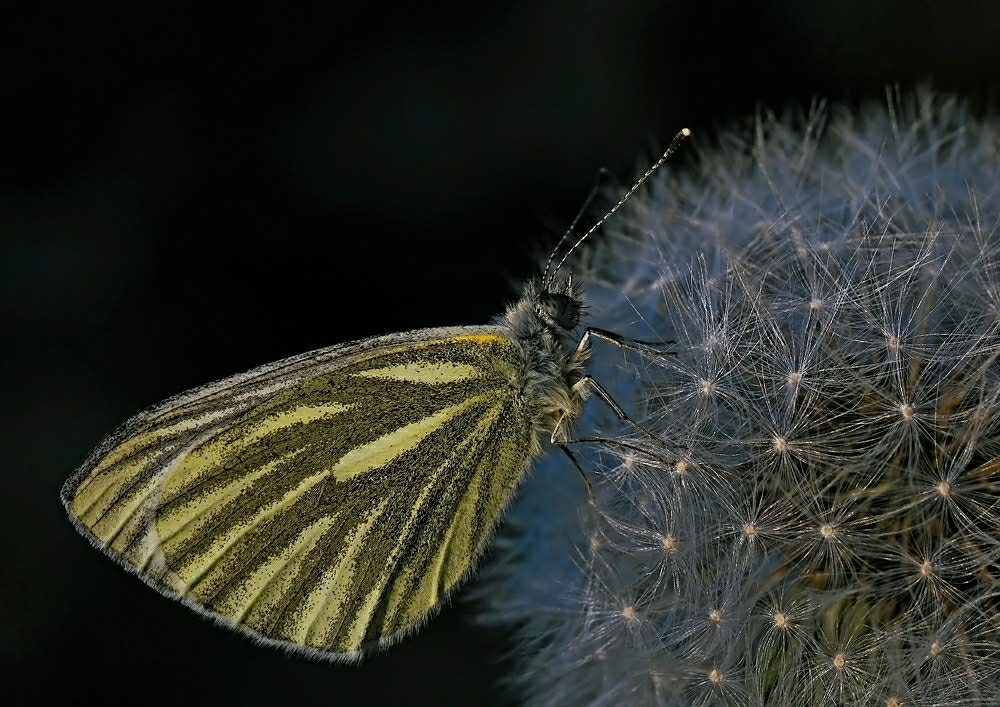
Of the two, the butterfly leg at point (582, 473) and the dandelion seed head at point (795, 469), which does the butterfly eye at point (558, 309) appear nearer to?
the dandelion seed head at point (795, 469)

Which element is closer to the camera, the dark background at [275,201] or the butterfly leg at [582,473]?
the butterfly leg at [582,473]

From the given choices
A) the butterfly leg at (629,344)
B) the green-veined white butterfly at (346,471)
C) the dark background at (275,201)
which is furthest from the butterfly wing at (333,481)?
the dark background at (275,201)

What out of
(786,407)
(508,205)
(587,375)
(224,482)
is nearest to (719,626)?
(786,407)

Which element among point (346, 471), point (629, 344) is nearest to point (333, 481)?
point (346, 471)

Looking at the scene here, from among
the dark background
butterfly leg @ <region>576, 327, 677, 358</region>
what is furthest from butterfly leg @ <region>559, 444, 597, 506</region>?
the dark background

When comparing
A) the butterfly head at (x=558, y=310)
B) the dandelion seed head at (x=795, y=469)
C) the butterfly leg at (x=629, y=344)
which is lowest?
the dandelion seed head at (x=795, y=469)

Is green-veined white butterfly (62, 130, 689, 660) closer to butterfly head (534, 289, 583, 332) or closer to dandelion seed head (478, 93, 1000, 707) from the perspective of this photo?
butterfly head (534, 289, 583, 332)

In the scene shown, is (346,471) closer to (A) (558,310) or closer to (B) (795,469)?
(A) (558,310)
